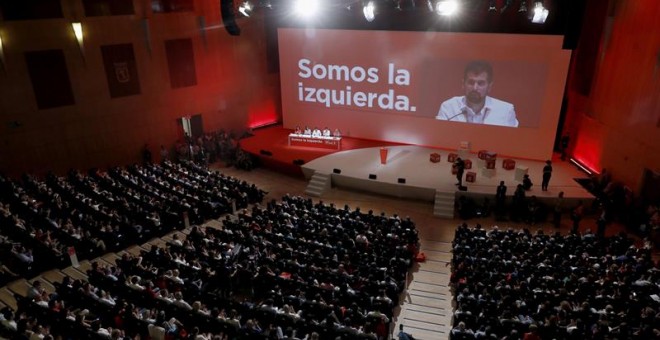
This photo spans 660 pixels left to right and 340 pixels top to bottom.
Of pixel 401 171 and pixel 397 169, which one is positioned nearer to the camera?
pixel 401 171

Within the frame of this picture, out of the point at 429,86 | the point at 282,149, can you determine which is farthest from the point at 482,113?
the point at 282,149

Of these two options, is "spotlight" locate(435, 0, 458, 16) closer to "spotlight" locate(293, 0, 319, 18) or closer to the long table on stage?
"spotlight" locate(293, 0, 319, 18)

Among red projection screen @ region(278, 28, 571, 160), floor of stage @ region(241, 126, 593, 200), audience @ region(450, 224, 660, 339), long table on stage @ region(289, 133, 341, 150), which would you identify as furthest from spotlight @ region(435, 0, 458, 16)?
audience @ region(450, 224, 660, 339)

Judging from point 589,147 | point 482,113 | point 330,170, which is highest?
point 482,113

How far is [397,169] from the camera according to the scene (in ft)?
62.0

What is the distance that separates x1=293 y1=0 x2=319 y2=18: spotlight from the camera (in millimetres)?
21516

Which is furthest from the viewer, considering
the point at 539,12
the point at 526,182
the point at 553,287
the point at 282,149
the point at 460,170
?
the point at 282,149

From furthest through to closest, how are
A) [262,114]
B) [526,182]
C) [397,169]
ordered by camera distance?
1. [262,114]
2. [397,169]
3. [526,182]

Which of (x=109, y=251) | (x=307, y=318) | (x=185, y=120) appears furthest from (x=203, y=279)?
(x=185, y=120)

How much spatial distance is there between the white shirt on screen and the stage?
62.5 inches

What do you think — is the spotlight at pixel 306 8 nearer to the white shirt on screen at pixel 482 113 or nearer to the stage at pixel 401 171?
the stage at pixel 401 171

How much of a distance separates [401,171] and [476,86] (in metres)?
4.99

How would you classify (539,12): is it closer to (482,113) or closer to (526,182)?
A: (482,113)

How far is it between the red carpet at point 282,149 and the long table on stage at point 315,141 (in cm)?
30
